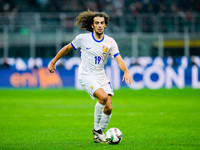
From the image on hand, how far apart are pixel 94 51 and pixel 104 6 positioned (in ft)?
65.3

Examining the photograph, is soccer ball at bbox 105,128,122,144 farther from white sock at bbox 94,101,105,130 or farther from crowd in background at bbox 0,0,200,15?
crowd in background at bbox 0,0,200,15

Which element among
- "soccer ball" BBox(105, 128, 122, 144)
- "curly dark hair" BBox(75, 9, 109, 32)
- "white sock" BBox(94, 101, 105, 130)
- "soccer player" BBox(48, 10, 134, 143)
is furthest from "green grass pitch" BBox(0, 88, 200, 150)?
"curly dark hair" BBox(75, 9, 109, 32)

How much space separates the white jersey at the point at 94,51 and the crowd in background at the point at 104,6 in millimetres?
19277

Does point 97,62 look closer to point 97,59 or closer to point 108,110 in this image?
point 97,59

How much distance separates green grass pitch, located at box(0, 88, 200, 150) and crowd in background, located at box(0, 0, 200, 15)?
39.8 feet

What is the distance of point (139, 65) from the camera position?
23.1 m

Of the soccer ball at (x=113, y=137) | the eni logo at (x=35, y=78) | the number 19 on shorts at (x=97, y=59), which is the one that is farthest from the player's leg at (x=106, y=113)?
the eni logo at (x=35, y=78)

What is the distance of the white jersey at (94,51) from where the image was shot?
7375 mm

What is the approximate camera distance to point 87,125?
9.77 m

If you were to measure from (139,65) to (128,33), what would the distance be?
2817 millimetres

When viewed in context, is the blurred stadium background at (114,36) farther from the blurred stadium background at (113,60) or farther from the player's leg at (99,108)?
the player's leg at (99,108)

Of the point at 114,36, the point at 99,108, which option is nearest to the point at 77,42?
the point at 99,108

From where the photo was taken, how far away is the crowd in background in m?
26.9

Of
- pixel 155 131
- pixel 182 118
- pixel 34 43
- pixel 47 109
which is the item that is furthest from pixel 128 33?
pixel 155 131
